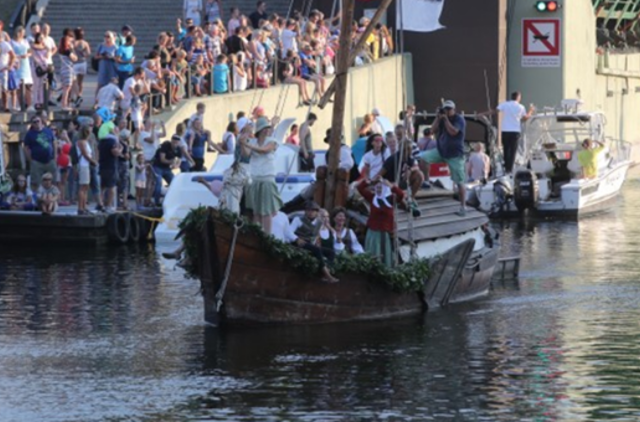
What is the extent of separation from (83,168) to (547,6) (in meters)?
20.2

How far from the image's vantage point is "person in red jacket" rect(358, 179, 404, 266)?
23734 millimetres

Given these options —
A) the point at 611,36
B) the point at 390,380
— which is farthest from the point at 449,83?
the point at 390,380

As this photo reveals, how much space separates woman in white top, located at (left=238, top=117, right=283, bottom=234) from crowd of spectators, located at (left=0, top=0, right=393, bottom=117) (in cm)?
1172

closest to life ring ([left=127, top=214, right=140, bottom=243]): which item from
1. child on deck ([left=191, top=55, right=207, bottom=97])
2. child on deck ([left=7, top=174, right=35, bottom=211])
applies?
child on deck ([left=7, top=174, right=35, bottom=211])

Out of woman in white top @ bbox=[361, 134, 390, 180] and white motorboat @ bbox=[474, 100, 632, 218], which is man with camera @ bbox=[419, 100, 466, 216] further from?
white motorboat @ bbox=[474, 100, 632, 218]

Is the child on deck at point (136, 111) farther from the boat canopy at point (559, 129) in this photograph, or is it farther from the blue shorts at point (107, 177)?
the boat canopy at point (559, 129)

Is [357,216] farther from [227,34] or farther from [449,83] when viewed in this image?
[449,83]

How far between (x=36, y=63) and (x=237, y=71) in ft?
17.4

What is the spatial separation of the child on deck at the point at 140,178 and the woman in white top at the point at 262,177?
1030 cm

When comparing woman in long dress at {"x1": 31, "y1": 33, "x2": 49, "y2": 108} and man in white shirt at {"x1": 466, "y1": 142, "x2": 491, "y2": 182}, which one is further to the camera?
man in white shirt at {"x1": 466, "y1": 142, "x2": 491, "y2": 182}

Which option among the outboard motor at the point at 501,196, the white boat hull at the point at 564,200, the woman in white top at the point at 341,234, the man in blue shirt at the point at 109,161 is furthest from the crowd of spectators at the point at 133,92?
the outboard motor at the point at 501,196

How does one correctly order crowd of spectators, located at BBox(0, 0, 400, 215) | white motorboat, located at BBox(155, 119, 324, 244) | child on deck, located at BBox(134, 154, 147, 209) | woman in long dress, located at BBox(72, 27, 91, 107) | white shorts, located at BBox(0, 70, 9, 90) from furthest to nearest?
woman in long dress, located at BBox(72, 27, 91, 107) < white shorts, located at BBox(0, 70, 9, 90) < child on deck, located at BBox(134, 154, 147, 209) < crowd of spectators, located at BBox(0, 0, 400, 215) < white motorboat, located at BBox(155, 119, 324, 244)

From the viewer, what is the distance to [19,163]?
35.5 m

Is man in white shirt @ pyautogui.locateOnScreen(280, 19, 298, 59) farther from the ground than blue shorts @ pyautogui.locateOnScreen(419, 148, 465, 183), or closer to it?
farther from the ground
